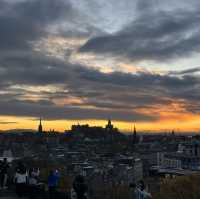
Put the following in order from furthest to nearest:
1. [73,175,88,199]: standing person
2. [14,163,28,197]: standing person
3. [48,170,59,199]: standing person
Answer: [14,163,28,197]: standing person → [48,170,59,199]: standing person → [73,175,88,199]: standing person

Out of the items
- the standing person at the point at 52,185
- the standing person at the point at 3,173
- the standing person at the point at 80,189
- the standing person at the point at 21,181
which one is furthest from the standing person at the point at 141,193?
the standing person at the point at 3,173

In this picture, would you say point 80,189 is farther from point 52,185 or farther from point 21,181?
point 21,181

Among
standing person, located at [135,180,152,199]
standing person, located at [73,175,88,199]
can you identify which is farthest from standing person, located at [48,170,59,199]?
standing person, located at [135,180,152,199]

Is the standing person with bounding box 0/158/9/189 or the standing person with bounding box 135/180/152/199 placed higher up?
the standing person with bounding box 0/158/9/189

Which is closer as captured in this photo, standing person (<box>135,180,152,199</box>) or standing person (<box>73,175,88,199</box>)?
standing person (<box>135,180,152,199</box>)

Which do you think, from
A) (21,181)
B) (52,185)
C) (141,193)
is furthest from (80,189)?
(21,181)

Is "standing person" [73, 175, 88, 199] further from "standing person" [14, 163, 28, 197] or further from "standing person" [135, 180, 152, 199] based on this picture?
"standing person" [14, 163, 28, 197]

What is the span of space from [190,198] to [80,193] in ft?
30.1

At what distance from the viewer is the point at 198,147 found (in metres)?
178

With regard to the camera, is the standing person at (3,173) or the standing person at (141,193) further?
the standing person at (3,173)

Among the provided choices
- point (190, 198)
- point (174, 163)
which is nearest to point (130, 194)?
point (190, 198)

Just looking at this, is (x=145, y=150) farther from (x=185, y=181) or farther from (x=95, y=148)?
(x=185, y=181)

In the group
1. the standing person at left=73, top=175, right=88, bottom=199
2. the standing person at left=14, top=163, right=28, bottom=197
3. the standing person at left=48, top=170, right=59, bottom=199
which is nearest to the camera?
the standing person at left=73, top=175, right=88, bottom=199

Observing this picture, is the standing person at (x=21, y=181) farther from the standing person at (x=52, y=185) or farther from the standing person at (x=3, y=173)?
the standing person at (x=52, y=185)
